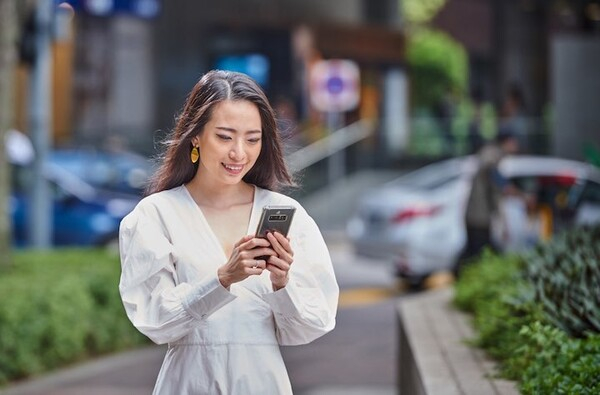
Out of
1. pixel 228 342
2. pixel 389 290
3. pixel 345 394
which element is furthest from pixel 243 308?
pixel 389 290

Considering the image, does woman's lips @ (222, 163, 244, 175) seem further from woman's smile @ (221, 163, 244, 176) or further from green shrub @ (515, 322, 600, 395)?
Result: green shrub @ (515, 322, 600, 395)

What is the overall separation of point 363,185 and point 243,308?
85.0ft

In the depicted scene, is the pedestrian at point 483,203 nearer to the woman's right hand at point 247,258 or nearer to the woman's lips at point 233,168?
the woman's lips at point 233,168

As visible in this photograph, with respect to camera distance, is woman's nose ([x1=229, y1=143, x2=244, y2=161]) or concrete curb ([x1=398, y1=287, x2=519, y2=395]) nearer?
woman's nose ([x1=229, y1=143, x2=244, y2=161])

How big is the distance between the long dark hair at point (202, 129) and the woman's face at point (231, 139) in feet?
0.08

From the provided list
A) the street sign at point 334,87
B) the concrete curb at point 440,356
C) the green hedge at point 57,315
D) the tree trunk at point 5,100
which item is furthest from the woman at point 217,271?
the street sign at point 334,87

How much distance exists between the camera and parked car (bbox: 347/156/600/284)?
669 inches

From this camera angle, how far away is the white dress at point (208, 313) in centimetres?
407

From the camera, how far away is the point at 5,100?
12781mm

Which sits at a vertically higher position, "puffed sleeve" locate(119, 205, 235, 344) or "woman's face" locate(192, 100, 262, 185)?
"woman's face" locate(192, 100, 262, 185)

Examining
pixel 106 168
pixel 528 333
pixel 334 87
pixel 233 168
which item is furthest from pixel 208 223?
pixel 334 87

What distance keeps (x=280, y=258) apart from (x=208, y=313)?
0.86 ft

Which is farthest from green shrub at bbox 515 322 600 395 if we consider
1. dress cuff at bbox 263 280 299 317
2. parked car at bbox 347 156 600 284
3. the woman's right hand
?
parked car at bbox 347 156 600 284

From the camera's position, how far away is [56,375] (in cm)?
1072
